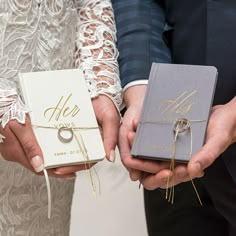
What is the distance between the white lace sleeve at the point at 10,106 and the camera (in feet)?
2.25

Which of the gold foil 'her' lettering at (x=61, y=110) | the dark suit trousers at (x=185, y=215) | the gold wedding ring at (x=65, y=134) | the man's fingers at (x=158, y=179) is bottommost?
the dark suit trousers at (x=185, y=215)

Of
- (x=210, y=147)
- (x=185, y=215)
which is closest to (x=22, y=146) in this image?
(x=210, y=147)

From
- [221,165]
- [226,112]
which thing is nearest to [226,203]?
[221,165]

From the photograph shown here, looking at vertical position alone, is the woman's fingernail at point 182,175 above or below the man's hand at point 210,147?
below

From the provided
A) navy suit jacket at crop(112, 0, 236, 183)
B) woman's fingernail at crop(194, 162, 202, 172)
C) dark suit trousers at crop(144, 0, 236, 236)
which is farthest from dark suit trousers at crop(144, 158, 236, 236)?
woman's fingernail at crop(194, 162, 202, 172)

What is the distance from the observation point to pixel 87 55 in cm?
83

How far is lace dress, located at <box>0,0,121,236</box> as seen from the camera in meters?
0.72

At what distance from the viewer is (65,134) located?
2.35 ft

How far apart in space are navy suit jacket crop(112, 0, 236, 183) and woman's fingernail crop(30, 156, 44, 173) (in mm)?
253

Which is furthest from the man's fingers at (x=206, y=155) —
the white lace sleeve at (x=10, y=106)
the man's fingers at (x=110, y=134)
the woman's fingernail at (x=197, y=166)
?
the white lace sleeve at (x=10, y=106)

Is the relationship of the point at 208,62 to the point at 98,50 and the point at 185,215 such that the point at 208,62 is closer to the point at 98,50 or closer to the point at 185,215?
the point at 98,50

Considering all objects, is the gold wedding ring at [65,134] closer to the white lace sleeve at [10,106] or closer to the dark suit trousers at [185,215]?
the white lace sleeve at [10,106]

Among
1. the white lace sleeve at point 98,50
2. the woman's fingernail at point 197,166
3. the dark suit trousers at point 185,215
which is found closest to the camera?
the woman's fingernail at point 197,166

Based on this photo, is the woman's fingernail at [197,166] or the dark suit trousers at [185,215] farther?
the dark suit trousers at [185,215]
